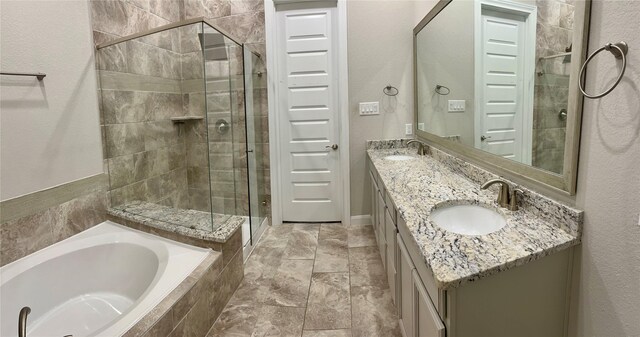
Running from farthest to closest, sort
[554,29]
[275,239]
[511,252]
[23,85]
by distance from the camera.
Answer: [275,239]
[23,85]
[554,29]
[511,252]

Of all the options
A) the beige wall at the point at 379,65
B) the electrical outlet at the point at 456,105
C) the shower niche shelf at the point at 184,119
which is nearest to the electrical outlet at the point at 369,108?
the beige wall at the point at 379,65

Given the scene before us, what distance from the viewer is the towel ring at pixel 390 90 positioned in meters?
3.17

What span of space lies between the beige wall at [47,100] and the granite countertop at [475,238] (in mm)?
2064

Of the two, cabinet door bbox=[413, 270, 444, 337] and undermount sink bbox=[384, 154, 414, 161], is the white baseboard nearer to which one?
undermount sink bbox=[384, 154, 414, 161]

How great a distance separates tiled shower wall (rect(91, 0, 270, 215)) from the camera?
2.44 metres

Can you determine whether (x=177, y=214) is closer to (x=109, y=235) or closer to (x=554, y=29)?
(x=109, y=235)

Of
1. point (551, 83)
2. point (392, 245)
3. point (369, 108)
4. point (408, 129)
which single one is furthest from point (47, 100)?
point (408, 129)

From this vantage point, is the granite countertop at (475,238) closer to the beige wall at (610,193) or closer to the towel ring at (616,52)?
the beige wall at (610,193)

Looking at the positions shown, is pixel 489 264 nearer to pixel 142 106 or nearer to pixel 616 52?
pixel 616 52

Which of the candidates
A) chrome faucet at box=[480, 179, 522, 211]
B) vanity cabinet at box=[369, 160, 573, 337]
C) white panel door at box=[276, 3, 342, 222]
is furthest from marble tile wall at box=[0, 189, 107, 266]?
chrome faucet at box=[480, 179, 522, 211]

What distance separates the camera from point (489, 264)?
93cm

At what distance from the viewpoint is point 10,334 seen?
1575 mm

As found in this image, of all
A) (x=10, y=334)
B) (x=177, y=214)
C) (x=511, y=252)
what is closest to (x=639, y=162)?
(x=511, y=252)

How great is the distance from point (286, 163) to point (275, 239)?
31.6 inches
